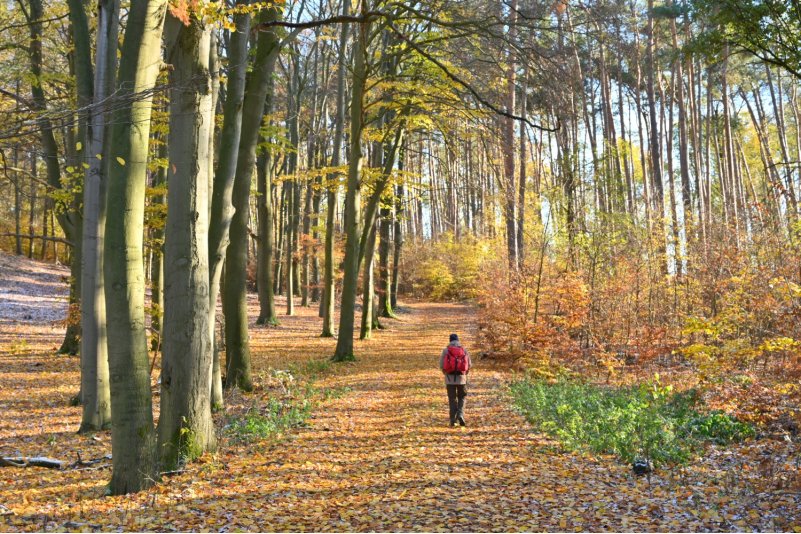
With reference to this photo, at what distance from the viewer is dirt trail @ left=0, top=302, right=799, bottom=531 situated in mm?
5004

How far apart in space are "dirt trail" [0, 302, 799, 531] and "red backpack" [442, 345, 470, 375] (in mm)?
853

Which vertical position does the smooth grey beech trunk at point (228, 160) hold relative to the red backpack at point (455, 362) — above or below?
above

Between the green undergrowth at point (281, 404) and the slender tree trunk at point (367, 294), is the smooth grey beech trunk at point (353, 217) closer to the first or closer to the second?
the green undergrowth at point (281, 404)

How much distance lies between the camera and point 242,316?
10750 millimetres

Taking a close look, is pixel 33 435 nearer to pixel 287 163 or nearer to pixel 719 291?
pixel 719 291

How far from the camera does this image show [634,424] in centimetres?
781

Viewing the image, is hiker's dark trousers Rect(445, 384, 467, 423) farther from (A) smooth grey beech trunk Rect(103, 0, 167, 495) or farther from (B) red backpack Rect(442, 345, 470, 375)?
(A) smooth grey beech trunk Rect(103, 0, 167, 495)

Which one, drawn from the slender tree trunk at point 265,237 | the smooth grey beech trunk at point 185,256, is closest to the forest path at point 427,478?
the smooth grey beech trunk at point 185,256

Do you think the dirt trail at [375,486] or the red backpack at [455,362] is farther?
the red backpack at [455,362]

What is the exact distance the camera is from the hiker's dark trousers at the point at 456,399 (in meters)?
8.95

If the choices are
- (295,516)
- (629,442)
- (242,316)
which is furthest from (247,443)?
(629,442)

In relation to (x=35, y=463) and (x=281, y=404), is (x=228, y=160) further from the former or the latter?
(x=35, y=463)

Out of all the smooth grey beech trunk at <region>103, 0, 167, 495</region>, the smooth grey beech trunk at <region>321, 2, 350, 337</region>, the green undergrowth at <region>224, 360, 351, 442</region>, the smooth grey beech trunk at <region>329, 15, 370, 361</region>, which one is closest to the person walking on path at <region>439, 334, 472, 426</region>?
the green undergrowth at <region>224, 360, 351, 442</region>

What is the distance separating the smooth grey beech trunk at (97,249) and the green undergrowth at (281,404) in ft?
5.85
